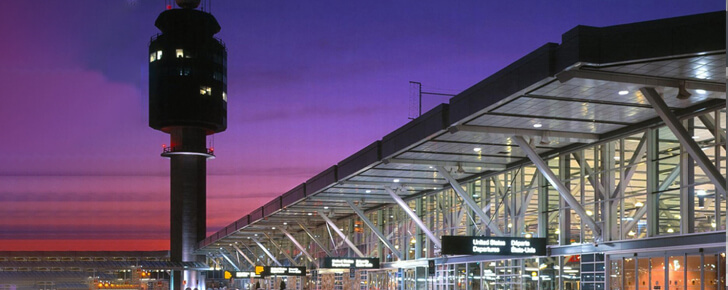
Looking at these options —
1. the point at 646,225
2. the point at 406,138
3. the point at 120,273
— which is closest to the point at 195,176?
the point at 120,273

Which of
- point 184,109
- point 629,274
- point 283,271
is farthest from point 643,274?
point 184,109

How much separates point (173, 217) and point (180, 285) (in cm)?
802

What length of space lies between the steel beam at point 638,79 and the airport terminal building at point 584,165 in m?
0.03

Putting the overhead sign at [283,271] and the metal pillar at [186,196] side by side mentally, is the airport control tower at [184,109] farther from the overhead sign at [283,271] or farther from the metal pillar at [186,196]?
the overhead sign at [283,271]

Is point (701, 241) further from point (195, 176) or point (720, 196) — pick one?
point (195, 176)

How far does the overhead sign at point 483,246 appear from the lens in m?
29.6

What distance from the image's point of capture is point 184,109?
336 feet

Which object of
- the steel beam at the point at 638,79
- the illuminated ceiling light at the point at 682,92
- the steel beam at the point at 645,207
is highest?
the steel beam at the point at 638,79

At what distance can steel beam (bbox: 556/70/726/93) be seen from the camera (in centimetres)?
1933

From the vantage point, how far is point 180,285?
104812mm

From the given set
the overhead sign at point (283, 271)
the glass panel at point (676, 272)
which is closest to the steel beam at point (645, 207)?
the glass panel at point (676, 272)

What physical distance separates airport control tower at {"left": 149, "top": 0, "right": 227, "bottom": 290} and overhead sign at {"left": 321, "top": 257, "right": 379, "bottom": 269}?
55.9 metres

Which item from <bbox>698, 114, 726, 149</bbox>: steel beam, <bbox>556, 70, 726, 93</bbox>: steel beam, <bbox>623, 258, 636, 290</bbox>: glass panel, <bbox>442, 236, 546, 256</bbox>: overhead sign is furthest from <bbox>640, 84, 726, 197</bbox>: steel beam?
<bbox>442, 236, 546, 256</bbox>: overhead sign

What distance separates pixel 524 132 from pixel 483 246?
4475 mm
